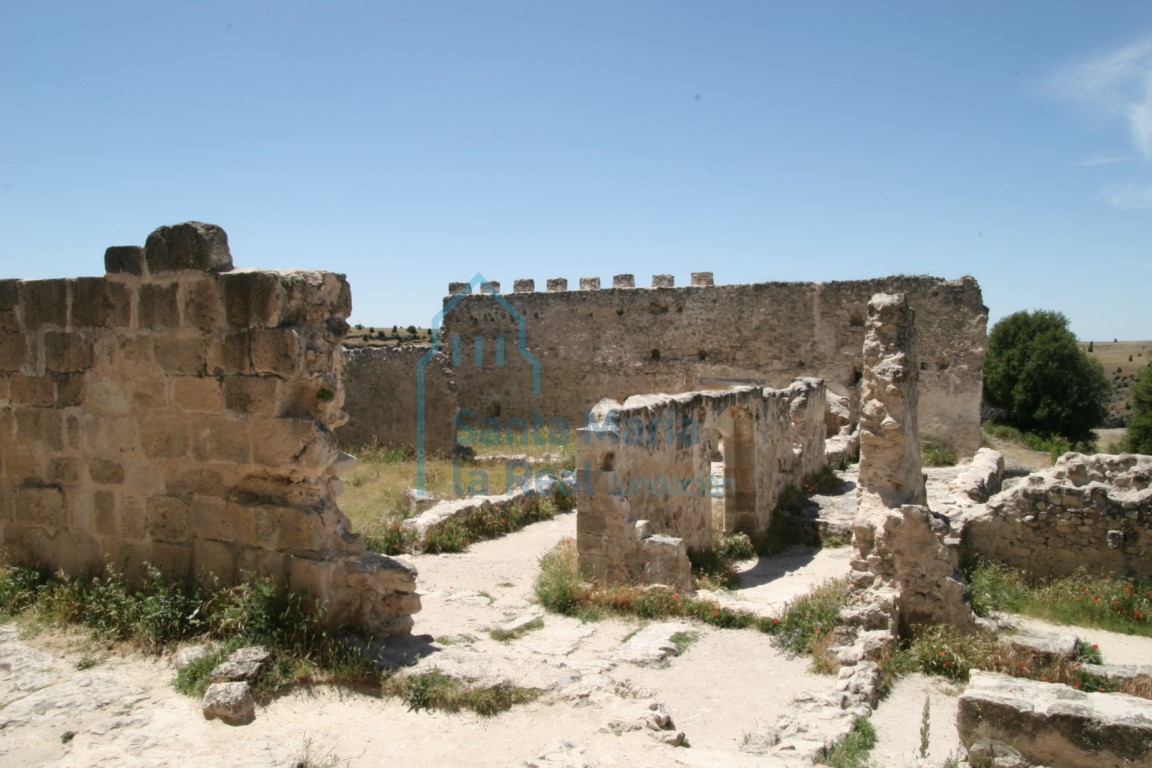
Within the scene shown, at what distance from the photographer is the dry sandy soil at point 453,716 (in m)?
3.33

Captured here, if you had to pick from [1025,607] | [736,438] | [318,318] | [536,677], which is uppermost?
[318,318]

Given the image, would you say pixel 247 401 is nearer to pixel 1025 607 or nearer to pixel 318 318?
pixel 318 318

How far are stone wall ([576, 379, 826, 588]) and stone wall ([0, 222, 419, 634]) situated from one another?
10.6 ft

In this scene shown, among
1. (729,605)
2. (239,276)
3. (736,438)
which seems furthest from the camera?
(736,438)

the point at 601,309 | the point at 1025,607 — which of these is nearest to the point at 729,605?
the point at 1025,607

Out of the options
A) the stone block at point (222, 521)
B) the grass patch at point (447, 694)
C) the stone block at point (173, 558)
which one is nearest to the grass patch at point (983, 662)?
the grass patch at point (447, 694)

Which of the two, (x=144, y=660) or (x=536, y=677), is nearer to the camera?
(x=144, y=660)

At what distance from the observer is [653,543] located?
7.62 m

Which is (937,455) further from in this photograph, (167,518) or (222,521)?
(167,518)

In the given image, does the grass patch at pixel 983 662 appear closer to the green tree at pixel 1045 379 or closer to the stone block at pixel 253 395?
the stone block at pixel 253 395

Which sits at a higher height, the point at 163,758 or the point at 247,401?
the point at 247,401

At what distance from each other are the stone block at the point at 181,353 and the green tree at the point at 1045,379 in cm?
3131

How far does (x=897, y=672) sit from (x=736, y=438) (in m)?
5.14

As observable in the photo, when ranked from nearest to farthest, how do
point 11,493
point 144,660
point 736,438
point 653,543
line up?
point 144,660 → point 11,493 → point 653,543 → point 736,438
